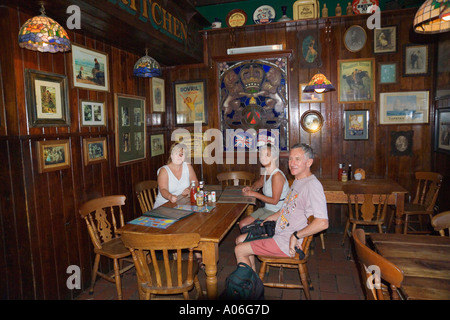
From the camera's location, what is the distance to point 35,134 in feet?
8.79

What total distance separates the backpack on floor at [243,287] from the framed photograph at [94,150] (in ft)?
6.89

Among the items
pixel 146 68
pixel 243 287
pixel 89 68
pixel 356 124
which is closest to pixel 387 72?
pixel 356 124

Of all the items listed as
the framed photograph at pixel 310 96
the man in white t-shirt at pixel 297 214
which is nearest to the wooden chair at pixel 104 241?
the man in white t-shirt at pixel 297 214

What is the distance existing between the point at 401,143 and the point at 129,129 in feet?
12.9

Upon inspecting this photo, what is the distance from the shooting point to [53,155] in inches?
113

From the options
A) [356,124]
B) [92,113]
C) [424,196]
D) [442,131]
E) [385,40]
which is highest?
[385,40]

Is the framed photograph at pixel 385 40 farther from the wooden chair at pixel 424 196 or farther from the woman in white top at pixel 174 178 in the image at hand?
the woman in white top at pixel 174 178

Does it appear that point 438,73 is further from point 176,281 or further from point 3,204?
point 3,204

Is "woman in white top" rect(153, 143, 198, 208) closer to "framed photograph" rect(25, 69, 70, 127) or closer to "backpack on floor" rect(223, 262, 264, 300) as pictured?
"framed photograph" rect(25, 69, 70, 127)

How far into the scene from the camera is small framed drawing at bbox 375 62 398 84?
4516 mm

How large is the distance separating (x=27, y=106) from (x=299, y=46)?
3.75 m

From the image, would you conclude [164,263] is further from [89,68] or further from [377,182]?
[377,182]

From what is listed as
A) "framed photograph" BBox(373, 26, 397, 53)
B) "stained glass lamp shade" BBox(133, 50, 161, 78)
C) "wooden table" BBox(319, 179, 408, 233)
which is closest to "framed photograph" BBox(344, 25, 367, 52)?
"framed photograph" BBox(373, 26, 397, 53)

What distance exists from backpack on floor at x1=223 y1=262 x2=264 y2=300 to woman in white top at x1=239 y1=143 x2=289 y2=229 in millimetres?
1195
